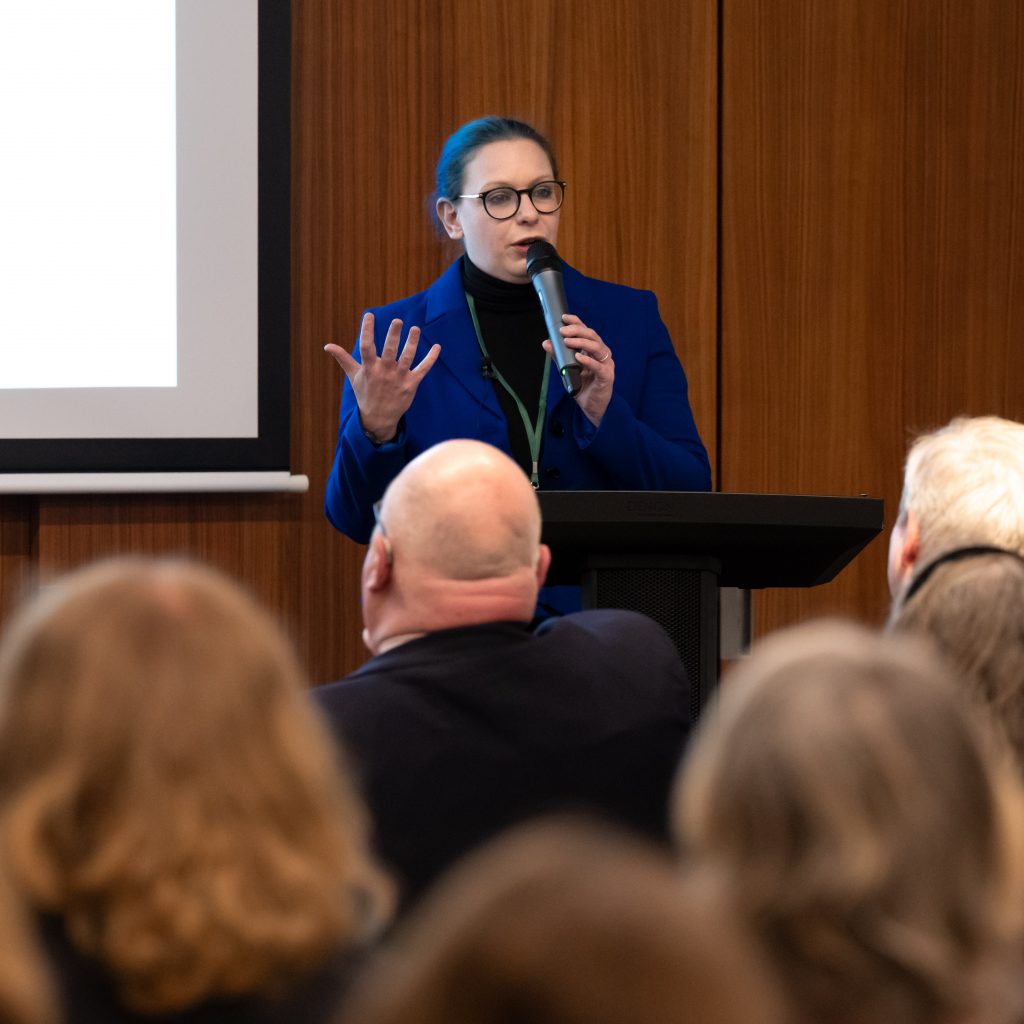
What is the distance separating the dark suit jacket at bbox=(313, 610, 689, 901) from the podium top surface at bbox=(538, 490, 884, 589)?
1.31 ft

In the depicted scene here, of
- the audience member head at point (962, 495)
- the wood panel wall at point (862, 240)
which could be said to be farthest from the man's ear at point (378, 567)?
the wood panel wall at point (862, 240)

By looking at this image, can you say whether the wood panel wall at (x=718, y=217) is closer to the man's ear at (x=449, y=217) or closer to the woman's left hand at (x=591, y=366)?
the man's ear at (x=449, y=217)

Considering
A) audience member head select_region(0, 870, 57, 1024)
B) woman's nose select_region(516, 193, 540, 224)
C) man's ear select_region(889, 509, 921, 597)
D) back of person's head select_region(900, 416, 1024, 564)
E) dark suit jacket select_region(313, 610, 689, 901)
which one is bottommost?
dark suit jacket select_region(313, 610, 689, 901)

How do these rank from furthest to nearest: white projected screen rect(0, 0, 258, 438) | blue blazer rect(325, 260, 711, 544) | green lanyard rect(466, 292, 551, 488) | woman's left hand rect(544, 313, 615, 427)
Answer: white projected screen rect(0, 0, 258, 438), green lanyard rect(466, 292, 551, 488), blue blazer rect(325, 260, 711, 544), woman's left hand rect(544, 313, 615, 427)

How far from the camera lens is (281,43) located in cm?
393

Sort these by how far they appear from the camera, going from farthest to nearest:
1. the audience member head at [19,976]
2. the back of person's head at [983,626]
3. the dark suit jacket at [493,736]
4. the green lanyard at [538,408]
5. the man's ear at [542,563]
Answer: the green lanyard at [538,408] → the man's ear at [542,563] → the dark suit jacket at [493,736] → the back of person's head at [983,626] → the audience member head at [19,976]

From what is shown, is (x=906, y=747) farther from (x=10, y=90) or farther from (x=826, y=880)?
(x=10, y=90)

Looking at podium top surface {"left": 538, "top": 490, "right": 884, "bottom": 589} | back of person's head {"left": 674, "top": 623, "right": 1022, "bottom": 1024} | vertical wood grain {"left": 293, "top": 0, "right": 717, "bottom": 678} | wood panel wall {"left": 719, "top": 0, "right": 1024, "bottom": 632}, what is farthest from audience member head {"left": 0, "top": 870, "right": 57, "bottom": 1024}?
wood panel wall {"left": 719, "top": 0, "right": 1024, "bottom": 632}

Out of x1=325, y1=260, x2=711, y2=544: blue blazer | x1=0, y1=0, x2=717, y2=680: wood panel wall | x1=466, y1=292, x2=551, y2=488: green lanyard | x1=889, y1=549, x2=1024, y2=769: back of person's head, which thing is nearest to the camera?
x1=889, y1=549, x2=1024, y2=769: back of person's head

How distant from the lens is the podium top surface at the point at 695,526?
228 centimetres

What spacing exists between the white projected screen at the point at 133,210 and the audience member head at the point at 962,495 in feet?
7.23

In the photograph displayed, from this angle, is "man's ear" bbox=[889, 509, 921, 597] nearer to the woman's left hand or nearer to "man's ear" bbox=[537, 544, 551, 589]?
"man's ear" bbox=[537, 544, 551, 589]

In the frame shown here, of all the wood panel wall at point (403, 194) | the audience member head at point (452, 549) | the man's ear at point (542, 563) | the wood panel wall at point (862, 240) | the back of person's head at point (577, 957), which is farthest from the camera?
the wood panel wall at point (862, 240)

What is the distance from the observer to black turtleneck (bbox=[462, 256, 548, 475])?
123 inches
